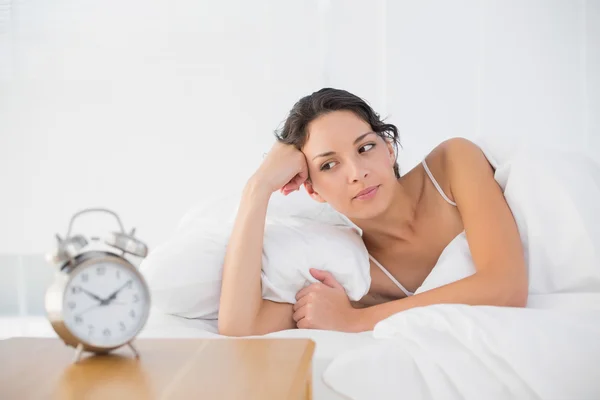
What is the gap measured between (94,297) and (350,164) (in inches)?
39.8

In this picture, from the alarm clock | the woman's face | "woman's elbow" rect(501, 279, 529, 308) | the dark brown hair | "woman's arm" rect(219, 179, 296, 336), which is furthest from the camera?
the dark brown hair

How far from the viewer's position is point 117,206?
3.68 metres

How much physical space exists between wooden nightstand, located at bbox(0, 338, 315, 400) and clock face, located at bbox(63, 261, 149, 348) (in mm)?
40

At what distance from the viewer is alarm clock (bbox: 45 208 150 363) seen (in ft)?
3.25

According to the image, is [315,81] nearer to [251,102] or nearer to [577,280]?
[251,102]

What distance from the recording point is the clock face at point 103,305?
993 mm

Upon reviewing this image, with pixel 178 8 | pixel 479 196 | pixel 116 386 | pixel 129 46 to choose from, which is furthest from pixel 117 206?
pixel 116 386

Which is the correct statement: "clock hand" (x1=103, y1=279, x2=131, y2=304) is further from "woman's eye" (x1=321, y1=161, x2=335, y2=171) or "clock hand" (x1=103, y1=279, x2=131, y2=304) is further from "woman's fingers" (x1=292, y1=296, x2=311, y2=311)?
"woman's eye" (x1=321, y1=161, x2=335, y2=171)

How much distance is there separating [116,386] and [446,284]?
107cm

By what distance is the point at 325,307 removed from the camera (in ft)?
5.81

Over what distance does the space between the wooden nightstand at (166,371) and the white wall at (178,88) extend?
2.29 metres

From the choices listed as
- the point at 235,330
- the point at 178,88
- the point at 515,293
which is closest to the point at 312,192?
the point at 235,330

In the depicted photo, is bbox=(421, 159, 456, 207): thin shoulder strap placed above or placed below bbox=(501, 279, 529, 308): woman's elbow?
above

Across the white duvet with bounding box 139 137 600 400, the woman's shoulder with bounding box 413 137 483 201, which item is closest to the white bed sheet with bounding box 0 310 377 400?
the white duvet with bounding box 139 137 600 400
